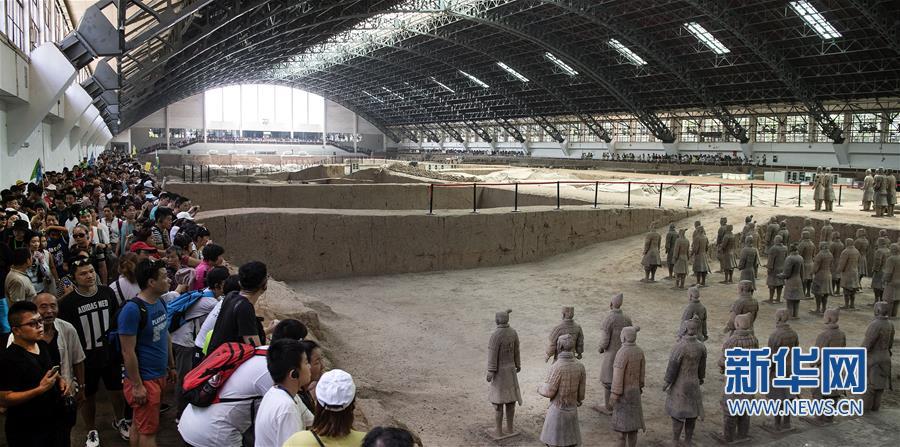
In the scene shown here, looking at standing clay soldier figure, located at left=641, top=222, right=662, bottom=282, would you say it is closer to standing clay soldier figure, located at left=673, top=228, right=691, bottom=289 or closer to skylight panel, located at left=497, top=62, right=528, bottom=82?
standing clay soldier figure, located at left=673, top=228, right=691, bottom=289

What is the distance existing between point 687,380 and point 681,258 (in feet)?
19.7

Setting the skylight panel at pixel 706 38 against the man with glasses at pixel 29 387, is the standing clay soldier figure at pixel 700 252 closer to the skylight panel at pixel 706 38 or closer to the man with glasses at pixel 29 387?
the man with glasses at pixel 29 387

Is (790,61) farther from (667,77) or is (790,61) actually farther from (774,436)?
(774,436)

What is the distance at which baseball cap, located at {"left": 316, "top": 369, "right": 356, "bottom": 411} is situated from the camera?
2.25m

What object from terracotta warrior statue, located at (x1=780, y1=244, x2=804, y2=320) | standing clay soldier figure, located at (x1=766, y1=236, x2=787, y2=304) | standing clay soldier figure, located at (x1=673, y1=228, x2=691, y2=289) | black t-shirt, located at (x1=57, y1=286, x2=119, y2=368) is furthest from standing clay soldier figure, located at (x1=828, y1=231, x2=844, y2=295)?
black t-shirt, located at (x1=57, y1=286, x2=119, y2=368)

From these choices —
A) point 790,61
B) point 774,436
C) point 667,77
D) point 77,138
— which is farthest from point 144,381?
point 667,77

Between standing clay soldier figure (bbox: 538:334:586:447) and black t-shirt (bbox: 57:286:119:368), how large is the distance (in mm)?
3189

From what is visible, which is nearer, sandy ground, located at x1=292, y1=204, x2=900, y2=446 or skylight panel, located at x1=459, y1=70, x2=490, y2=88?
sandy ground, located at x1=292, y1=204, x2=900, y2=446

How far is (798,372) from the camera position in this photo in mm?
6262

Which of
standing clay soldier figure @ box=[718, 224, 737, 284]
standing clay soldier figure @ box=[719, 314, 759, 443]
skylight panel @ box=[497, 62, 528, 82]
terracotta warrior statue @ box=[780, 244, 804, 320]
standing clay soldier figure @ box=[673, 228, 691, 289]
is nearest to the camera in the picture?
standing clay soldier figure @ box=[719, 314, 759, 443]

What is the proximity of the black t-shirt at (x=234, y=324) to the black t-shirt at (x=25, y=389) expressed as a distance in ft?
2.52

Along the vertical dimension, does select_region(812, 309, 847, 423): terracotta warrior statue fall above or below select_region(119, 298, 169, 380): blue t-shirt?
below

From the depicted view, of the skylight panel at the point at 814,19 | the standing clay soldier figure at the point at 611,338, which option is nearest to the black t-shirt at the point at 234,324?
the standing clay soldier figure at the point at 611,338

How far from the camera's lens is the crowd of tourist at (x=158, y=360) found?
8.33 feet
